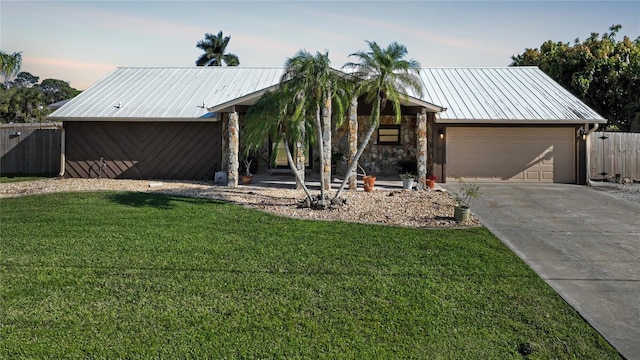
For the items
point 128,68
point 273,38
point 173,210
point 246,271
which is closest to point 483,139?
point 273,38

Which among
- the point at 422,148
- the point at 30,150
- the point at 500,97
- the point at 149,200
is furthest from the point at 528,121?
the point at 30,150

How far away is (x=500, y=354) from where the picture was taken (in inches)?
168

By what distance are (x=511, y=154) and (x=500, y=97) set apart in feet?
7.95

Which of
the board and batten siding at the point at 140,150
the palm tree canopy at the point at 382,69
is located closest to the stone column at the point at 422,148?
the palm tree canopy at the point at 382,69

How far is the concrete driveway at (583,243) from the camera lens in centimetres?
524

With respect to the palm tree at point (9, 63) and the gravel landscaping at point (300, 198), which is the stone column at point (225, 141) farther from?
the palm tree at point (9, 63)

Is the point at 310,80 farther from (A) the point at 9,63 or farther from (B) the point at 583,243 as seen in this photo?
(A) the point at 9,63

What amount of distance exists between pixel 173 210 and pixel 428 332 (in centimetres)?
744

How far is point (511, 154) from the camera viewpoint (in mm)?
16297

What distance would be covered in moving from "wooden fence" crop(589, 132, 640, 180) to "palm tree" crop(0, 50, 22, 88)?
23.3 meters

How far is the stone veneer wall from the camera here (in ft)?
58.7

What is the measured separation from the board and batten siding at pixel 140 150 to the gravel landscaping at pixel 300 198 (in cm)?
84

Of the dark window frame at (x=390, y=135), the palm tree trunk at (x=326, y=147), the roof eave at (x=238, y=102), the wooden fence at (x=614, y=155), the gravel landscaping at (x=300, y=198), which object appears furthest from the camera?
the dark window frame at (x=390, y=135)

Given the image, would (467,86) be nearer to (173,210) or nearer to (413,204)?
(413,204)
